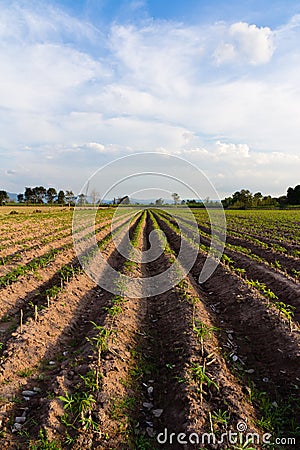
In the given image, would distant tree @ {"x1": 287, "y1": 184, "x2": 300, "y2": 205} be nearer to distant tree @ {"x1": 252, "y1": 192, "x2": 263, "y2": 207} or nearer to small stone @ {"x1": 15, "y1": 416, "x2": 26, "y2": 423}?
distant tree @ {"x1": 252, "y1": 192, "x2": 263, "y2": 207}

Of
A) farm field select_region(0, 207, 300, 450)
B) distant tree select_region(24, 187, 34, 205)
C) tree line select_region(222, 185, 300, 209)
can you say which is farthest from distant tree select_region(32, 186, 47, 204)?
farm field select_region(0, 207, 300, 450)

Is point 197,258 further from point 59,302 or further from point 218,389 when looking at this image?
point 218,389

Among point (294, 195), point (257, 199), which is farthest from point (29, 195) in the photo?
point (294, 195)

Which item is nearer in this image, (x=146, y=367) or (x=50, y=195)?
(x=146, y=367)

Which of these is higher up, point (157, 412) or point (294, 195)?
point (294, 195)

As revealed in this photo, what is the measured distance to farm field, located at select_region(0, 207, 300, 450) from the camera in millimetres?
3896

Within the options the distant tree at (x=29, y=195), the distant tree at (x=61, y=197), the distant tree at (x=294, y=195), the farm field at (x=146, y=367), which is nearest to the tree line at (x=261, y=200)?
the distant tree at (x=294, y=195)

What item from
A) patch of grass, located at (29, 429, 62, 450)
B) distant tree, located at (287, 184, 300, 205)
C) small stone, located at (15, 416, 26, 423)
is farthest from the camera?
distant tree, located at (287, 184, 300, 205)

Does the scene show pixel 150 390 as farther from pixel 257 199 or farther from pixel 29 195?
pixel 29 195

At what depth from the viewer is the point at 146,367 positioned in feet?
17.8

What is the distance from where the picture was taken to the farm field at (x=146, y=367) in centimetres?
390

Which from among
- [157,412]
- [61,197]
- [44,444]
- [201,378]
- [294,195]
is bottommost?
[157,412]

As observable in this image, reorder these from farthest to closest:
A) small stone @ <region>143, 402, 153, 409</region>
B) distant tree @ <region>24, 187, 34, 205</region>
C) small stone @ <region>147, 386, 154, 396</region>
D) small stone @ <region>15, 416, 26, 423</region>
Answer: distant tree @ <region>24, 187, 34, 205</region>
small stone @ <region>147, 386, 154, 396</region>
small stone @ <region>143, 402, 153, 409</region>
small stone @ <region>15, 416, 26, 423</region>

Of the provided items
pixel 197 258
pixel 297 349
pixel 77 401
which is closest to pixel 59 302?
pixel 77 401
